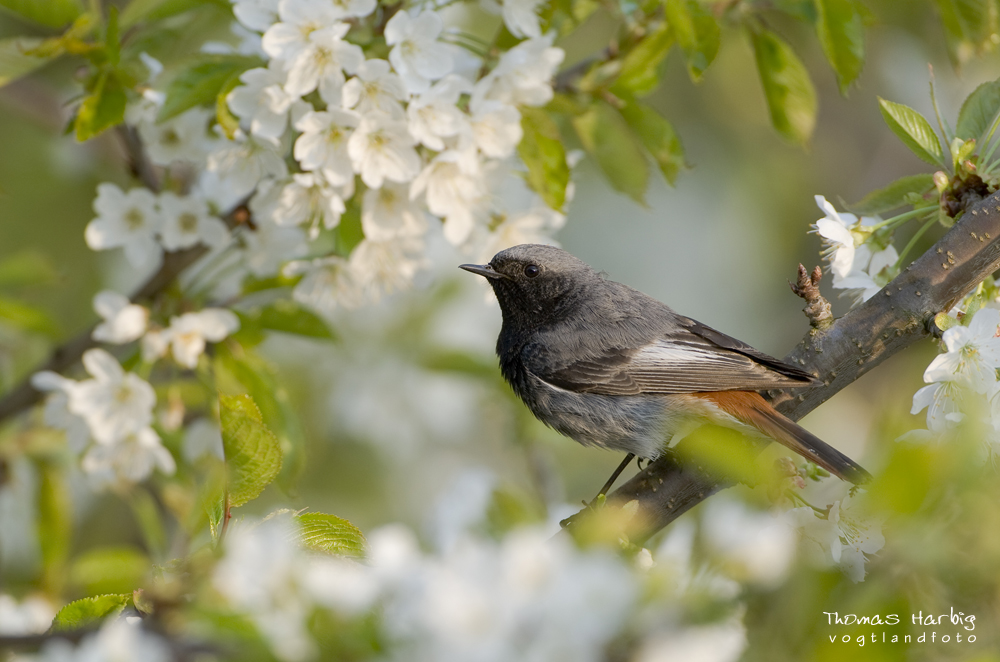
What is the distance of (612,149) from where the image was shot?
331 centimetres

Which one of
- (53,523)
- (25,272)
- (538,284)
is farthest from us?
(538,284)

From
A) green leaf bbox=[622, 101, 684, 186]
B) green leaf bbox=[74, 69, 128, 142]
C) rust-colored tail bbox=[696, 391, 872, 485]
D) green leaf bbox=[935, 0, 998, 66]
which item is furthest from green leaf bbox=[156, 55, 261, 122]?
green leaf bbox=[935, 0, 998, 66]

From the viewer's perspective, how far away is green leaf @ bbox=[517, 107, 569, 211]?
296cm

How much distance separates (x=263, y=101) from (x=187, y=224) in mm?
675

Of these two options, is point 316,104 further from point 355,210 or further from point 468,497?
point 468,497

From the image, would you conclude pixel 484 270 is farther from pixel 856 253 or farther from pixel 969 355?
pixel 969 355

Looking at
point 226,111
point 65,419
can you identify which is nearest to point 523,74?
point 226,111

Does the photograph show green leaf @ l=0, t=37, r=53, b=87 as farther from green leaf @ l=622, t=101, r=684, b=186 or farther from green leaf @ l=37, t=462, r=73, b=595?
green leaf @ l=622, t=101, r=684, b=186

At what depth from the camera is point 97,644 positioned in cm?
119

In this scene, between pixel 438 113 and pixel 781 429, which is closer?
pixel 438 113

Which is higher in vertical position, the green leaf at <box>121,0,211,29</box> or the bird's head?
the green leaf at <box>121,0,211,29</box>

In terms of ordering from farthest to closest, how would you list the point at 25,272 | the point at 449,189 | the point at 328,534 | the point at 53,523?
the point at 25,272 < the point at 53,523 < the point at 449,189 < the point at 328,534

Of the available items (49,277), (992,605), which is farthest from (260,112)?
(992,605)

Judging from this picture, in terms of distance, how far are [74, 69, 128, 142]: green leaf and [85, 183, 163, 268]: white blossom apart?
470 mm
